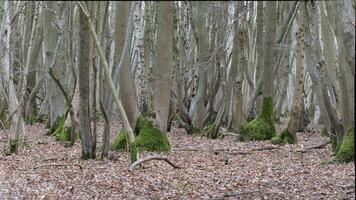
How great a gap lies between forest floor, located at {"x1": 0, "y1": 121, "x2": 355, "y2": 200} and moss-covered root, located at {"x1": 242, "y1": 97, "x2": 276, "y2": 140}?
2685mm

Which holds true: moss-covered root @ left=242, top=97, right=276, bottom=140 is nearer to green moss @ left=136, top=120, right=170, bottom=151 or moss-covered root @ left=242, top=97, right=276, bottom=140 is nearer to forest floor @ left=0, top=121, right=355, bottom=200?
forest floor @ left=0, top=121, right=355, bottom=200

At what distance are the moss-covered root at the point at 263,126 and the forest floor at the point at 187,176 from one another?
2.68 metres

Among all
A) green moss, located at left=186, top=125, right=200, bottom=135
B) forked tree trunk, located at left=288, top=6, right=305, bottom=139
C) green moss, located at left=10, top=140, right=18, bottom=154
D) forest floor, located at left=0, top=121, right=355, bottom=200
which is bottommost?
forest floor, located at left=0, top=121, right=355, bottom=200

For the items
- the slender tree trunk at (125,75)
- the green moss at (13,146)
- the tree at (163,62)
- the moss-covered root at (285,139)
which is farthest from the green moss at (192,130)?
the green moss at (13,146)

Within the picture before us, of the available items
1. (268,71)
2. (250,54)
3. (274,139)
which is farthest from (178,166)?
(250,54)

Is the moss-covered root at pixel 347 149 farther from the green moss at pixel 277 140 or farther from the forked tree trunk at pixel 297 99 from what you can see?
the green moss at pixel 277 140

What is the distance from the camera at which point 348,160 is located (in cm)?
1074

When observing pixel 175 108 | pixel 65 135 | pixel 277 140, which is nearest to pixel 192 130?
pixel 175 108

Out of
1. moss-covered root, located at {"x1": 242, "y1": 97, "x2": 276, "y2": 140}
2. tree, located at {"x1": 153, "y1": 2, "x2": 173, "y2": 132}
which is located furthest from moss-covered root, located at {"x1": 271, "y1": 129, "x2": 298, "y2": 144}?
tree, located at {"x1": 153, "y1": 2, "x2": 173, "y2": 132}

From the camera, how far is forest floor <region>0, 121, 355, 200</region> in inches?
321

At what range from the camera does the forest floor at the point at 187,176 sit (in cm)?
816

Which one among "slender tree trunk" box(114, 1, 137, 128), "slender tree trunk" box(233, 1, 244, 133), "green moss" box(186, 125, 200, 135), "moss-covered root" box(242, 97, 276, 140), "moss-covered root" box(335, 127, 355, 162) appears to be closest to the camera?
"moss-covered root" box(335, 127, 355, 162)

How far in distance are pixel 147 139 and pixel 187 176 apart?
13.0 feet

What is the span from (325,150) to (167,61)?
15.0 ft
